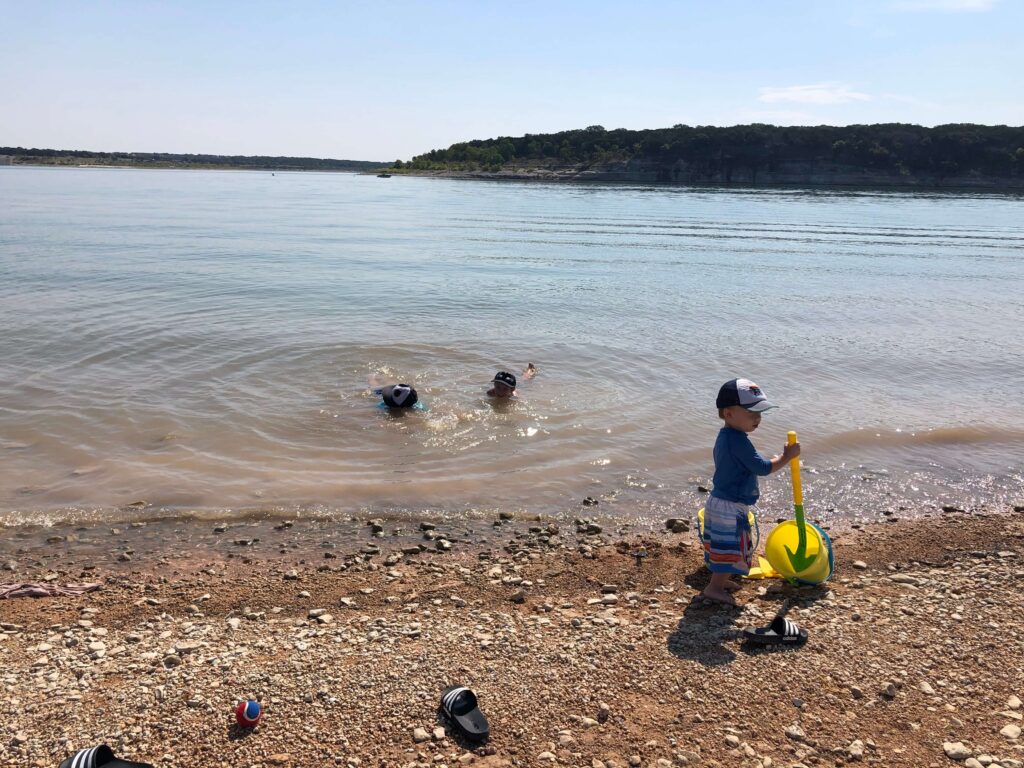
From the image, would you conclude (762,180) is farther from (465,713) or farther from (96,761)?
(96,761)

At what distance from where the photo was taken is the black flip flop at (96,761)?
14.4ft

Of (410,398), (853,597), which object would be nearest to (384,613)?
(853,597)

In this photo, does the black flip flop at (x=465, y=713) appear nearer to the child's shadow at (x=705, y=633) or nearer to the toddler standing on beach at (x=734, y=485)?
the child's shadow at (x=705, y=633)

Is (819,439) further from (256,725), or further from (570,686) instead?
(256,725)

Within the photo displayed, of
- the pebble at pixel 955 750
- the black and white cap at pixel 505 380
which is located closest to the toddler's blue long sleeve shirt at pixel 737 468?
the pebble at pixel 955 750

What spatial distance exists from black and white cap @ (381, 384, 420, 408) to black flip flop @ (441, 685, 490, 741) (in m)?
7.53

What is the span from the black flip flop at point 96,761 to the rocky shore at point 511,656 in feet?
0.67

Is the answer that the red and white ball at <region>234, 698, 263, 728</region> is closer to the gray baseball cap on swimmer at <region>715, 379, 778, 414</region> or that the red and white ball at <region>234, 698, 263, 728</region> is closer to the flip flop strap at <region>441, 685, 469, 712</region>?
the flip flop strap at <region>441, 685, 469, 712</region>

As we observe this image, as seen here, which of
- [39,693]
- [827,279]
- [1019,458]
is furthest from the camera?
[827,279]

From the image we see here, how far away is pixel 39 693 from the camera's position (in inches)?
207

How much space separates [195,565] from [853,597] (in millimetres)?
6499

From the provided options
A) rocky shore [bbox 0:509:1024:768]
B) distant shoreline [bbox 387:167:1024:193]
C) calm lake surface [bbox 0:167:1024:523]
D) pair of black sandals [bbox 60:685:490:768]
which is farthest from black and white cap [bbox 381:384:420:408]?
distant shoreline [bbox 387:167:1024:193]

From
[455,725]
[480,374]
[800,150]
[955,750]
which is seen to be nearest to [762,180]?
[800,150]

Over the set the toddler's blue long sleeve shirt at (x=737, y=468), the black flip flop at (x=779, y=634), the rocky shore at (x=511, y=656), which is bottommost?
the rocky shore at (x=511, y=656)
